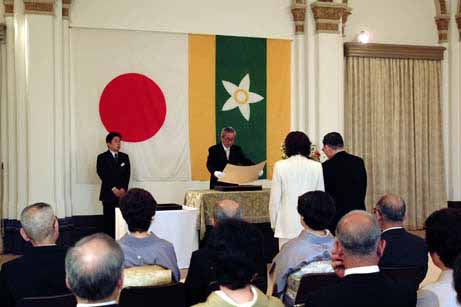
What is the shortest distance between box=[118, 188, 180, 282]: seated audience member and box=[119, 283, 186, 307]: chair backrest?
44 cm

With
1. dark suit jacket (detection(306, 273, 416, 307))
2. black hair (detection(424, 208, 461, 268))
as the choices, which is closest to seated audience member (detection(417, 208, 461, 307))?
black hair (detection(424, 208, 461, 268))

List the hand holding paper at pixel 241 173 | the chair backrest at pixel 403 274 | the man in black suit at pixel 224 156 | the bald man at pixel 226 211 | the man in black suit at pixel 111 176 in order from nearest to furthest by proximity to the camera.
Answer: the chair backrest at pixel 403 274 → the bald man at pixel 226 211 → the hand holding paper at pixel 241 173 → the man in black suit at pixel 224 156 → the man in black suit at pixel 111 176

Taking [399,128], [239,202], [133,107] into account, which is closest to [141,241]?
[239,202]

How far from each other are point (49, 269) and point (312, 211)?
1449mm

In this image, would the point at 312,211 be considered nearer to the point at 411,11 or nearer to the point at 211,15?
the point at 211,15

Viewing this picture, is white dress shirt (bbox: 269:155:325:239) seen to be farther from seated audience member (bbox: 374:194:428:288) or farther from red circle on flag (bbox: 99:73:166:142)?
red circle on flag (bbox: 99:73:166:142)

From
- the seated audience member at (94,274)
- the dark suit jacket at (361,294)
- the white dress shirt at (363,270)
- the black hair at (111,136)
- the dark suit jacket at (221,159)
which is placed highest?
the black hair at (111,136)

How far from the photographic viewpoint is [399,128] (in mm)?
10125

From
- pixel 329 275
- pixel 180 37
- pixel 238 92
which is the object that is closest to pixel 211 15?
pixel 180 37

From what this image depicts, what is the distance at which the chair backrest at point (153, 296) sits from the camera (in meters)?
2.71

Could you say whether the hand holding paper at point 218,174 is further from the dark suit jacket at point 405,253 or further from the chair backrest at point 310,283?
the chair backrest at point 310,283

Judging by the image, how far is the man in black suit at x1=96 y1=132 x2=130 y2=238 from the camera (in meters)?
7.93

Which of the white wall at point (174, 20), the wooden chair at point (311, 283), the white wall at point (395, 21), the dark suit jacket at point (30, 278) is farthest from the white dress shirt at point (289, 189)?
the white wall at point (395, 21)

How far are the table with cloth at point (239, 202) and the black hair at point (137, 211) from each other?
3.26m
